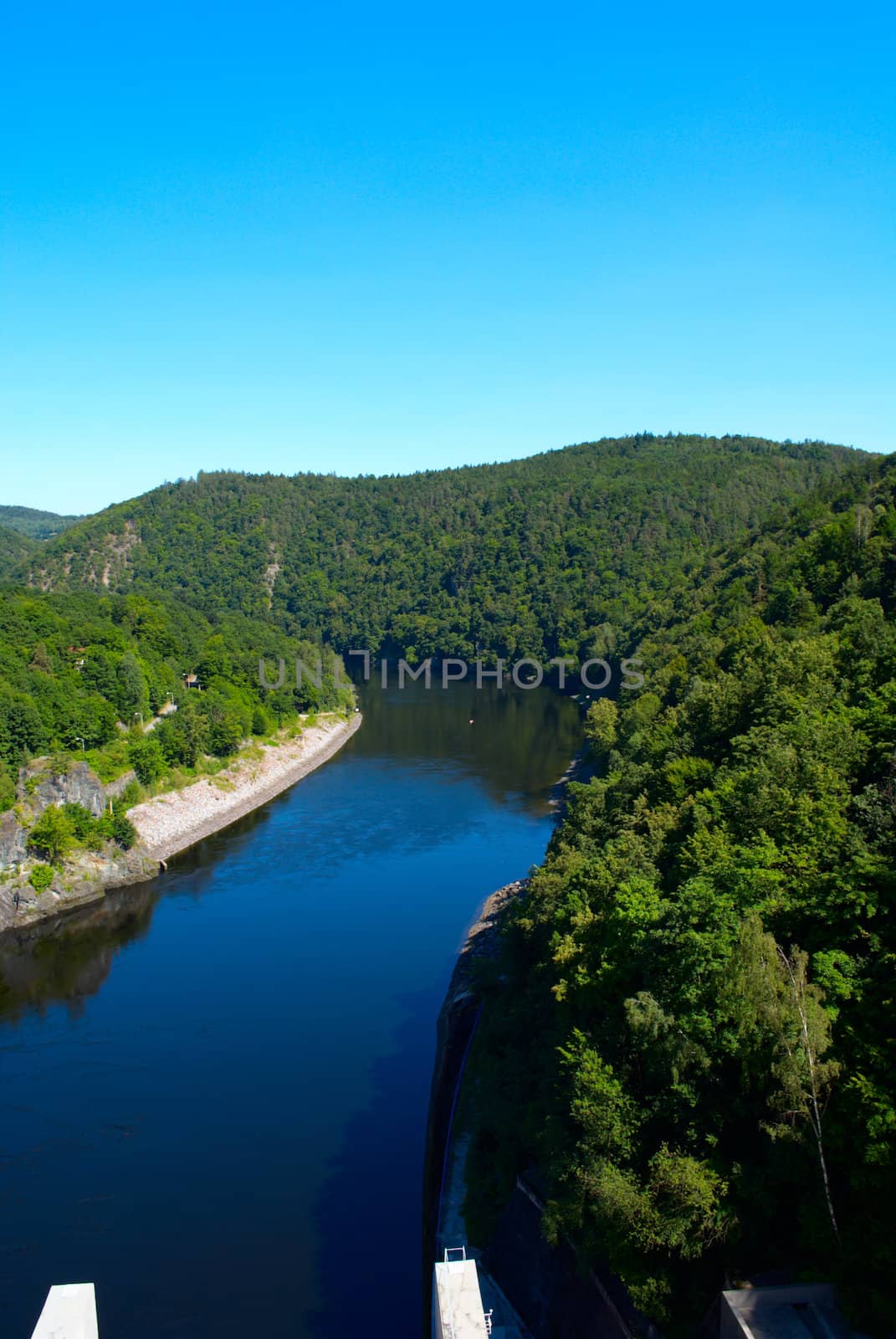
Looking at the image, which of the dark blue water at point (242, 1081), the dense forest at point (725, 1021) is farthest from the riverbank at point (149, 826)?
the dense forest at point (725, 1021)

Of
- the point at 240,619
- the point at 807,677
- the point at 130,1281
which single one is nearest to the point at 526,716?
the point at 240,619

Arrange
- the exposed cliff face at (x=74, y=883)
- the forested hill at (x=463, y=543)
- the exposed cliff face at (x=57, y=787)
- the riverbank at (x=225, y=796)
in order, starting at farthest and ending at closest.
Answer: the forested hill at (x=463, y=543) → the riverbank at (x=225, y=796) → the exposed cliff face at (x=57, y=787) → the exposed cliff face at (x=74, y=883)

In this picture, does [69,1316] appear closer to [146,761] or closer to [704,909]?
[704,909]

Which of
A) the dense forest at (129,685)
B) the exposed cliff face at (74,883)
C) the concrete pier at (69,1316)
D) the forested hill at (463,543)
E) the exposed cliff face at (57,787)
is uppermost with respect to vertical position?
the forested hill at (463,543)

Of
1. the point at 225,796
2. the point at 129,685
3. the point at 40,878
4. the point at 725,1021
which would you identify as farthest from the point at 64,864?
the point at 725,1021

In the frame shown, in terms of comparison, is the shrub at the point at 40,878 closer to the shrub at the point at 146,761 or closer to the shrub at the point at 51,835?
the shrub at the point at 51,835
